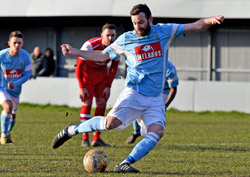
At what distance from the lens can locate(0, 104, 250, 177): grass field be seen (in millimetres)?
7816

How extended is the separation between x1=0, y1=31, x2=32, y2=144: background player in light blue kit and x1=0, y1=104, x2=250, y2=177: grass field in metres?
0.44

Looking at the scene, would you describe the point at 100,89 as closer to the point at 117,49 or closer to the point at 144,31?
the point at 117,49

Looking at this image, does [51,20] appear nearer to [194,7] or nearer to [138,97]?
[194,7]

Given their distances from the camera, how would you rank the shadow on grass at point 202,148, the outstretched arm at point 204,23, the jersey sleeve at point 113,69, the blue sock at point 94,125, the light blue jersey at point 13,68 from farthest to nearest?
the light blue jersey at point 13,68, the jersey sleeve at point 113,69, the shadow on grass at point 202,148, the blue sock at point 94,125, the outstretched arm at point 204,23

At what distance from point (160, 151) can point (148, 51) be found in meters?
2.93

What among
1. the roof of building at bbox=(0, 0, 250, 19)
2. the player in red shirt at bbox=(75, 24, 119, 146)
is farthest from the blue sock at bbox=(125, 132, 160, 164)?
the roof of building at bbox=(0, 0, 250, 19)

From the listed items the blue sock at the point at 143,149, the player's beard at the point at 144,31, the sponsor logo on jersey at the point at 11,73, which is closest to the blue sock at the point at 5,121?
the sponsor logo on jersey at the point at 11,73

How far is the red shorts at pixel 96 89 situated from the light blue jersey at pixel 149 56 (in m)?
3.30

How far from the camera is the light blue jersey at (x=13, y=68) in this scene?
37.6ft

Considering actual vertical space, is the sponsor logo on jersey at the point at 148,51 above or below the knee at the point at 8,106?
above

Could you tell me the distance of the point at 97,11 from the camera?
21953mm

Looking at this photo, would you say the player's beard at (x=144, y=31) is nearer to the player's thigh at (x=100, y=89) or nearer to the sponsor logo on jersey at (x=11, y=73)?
the player's thigh at (x=100, y=89)

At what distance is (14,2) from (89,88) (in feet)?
44.3

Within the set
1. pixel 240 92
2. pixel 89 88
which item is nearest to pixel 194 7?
pixel 240 92
